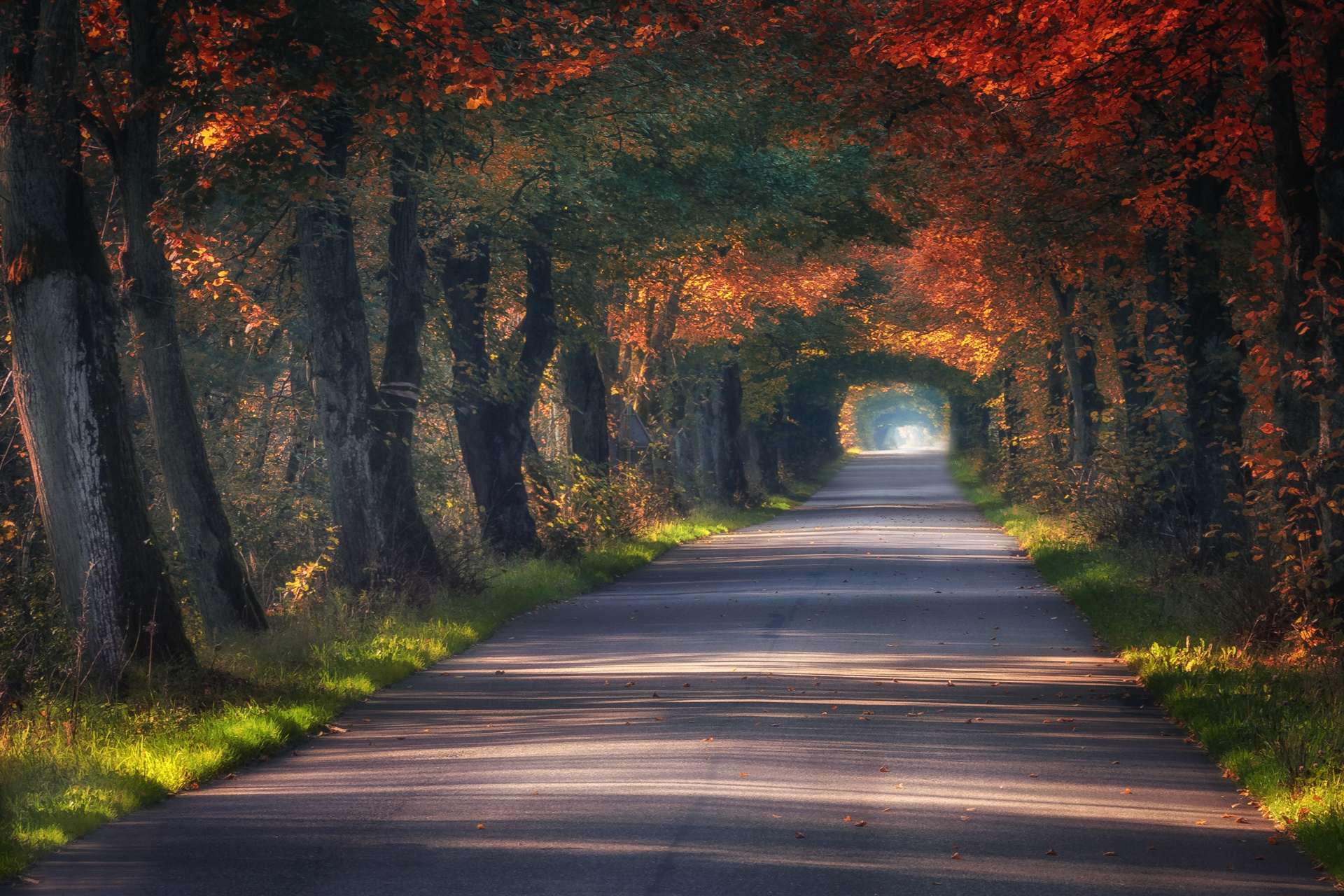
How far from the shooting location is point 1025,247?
1909 cm

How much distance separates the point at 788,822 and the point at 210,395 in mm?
18443

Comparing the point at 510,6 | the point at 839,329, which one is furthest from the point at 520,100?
the point at 839,329

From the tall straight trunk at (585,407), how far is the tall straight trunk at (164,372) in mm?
16162

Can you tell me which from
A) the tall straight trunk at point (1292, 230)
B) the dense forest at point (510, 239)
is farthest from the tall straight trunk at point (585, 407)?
the tall straight trunk at point (1292, 230)

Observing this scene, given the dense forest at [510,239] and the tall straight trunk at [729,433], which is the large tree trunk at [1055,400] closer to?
the dense forest at [510,239]

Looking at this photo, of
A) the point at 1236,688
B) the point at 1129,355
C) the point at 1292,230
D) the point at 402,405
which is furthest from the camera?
the point at 1129,355

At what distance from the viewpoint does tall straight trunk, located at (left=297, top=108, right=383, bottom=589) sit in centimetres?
1677

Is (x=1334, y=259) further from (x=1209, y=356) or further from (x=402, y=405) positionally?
(x=402, y=405)

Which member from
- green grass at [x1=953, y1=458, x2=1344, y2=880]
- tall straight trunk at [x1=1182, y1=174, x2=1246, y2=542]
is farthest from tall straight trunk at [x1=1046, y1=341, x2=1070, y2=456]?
tall straight trunk at [x1=1182, y1=174, x2=1246, y2=542]

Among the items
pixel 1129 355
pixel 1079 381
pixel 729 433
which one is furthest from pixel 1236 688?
pixel 729 433

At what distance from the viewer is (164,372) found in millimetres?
13031

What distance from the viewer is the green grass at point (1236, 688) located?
755 centimetres

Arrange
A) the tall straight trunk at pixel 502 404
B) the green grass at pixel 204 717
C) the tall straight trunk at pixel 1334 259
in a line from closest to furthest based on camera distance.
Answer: the green grass at pixel 204 717, the tall straight trunk at pixel 1334 259, the tall straight trunk at pixel 502 404

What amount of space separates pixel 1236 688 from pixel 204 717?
7.60 meters
